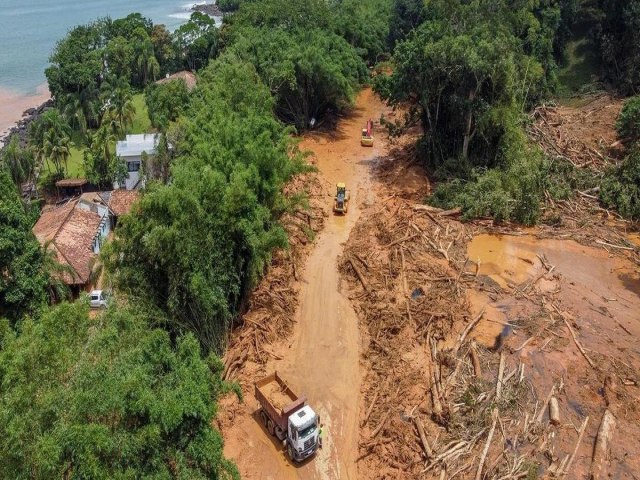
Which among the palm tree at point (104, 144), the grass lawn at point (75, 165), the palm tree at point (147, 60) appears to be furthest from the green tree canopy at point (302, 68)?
the palm tree at point (147, 60)

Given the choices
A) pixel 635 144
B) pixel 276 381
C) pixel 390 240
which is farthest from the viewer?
pixel 635 144

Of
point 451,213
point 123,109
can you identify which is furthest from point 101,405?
point 123,109

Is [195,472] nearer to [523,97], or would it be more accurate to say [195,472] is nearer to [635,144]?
[635,144]

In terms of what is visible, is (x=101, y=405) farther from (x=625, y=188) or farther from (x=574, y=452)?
(x=625, y=188)

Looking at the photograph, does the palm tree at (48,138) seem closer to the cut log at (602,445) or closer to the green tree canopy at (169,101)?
the green tree canopy at (169,101)

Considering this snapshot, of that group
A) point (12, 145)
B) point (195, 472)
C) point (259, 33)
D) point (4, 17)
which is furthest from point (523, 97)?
point (4, 17)
